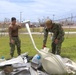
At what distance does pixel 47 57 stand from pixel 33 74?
84 cm

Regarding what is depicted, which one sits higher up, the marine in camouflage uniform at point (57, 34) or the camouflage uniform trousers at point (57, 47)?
the marine in camouflage uniform at point (57, 34)

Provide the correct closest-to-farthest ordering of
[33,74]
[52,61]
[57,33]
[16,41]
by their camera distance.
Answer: [33,74], [52,61], [57,33], [16,41]

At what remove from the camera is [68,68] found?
29.3 feet

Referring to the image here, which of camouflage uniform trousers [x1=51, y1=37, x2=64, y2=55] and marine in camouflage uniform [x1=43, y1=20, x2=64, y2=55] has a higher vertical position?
marine in camouflage uniform [x1=43, y1=20, x2=64, y2=55]

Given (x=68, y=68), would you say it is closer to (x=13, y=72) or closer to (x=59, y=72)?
(x=59, y=72)

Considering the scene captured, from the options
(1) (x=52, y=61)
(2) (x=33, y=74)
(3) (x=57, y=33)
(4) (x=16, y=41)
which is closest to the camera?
Result: (2) (x=33, y=74)

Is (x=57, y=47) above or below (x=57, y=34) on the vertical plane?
below

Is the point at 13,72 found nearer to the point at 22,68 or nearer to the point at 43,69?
the point at 22,68

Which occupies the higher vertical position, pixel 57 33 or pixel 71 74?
pixel 57 33

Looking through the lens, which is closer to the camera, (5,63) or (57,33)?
(5,63)

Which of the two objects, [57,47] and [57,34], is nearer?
[57,47]

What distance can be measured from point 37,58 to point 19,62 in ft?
2.17

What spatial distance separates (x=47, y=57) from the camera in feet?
28.7

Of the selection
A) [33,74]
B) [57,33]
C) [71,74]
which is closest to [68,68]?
[71,74]
